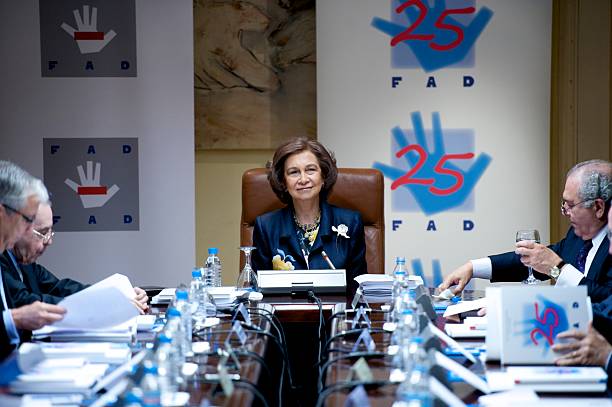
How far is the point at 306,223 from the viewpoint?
414 cm

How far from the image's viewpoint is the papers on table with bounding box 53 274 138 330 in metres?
2.47

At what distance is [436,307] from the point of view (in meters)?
3.12

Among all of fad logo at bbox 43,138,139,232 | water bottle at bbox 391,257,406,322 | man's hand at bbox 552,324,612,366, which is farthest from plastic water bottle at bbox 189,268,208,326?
fad logo at bbox 43,138,139,232

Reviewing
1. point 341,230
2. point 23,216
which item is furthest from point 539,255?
point 23,216

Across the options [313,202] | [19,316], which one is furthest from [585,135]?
[19,316]

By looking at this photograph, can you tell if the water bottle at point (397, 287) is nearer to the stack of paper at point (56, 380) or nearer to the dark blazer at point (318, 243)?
the stack of paper at point (56, 380)

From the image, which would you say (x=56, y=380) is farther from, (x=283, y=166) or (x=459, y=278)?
(x=283, y=166)

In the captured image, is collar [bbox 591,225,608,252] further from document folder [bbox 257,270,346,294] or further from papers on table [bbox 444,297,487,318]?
document folder [bbox 257,270,346,294]

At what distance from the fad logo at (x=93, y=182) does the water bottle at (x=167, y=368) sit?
11.4 ft

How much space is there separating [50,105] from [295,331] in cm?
282

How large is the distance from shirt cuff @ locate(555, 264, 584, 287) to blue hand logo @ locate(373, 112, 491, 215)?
236 centimetres

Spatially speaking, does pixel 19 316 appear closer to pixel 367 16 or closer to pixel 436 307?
pixel 436 307

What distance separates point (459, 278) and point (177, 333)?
172cm

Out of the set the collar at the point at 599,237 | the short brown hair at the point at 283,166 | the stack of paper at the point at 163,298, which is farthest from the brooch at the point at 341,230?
the collar at the point at 599,237
